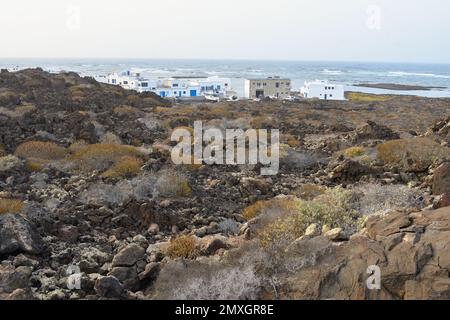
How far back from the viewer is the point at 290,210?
27.0 ft

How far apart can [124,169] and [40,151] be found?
135 inches

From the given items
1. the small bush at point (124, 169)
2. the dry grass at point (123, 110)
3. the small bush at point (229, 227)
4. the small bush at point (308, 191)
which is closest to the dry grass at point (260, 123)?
the dry grass at point (123, 110)

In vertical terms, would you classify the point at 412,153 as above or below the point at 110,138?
above

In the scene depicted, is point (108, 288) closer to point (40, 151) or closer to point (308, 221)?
point (308, 221)

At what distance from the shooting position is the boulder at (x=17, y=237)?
6430mm

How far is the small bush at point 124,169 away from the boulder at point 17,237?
4.64 m

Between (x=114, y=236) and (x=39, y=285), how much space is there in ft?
6.68

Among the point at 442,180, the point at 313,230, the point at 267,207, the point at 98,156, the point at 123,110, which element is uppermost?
the point at 442,180

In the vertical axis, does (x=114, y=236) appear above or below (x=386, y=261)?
below

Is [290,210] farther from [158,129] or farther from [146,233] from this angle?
[158,129]

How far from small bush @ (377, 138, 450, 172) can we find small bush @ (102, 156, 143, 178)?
23.0 ft

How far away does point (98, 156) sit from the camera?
12828mm

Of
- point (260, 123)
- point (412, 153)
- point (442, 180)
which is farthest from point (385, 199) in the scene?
point (260, 123)
